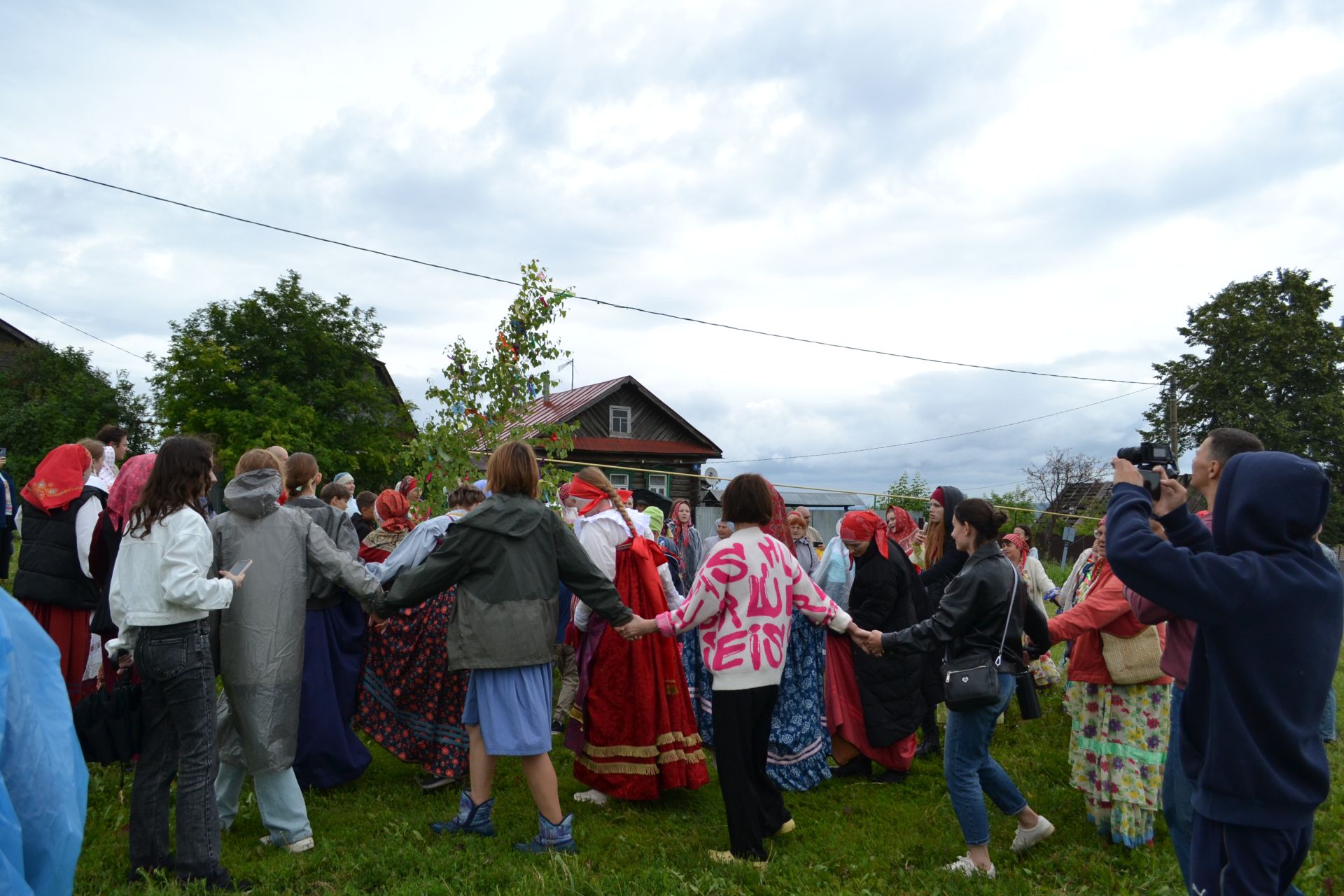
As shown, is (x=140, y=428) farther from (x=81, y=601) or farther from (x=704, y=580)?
(x=704, y=580)

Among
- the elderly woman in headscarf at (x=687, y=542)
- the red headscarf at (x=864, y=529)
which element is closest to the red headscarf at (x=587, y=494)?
the red headscarf at (x=864, y=529)

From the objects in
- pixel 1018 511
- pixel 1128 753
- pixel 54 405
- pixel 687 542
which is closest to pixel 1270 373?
pixel 1018 511

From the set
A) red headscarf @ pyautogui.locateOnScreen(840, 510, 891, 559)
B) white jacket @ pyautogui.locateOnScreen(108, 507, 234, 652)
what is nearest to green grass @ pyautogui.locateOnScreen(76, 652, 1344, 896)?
white jacket @ pyautogui.locateOnScreen(108, 507, 234, 652)

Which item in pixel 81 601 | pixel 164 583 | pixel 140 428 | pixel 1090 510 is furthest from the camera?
pixel 140 428

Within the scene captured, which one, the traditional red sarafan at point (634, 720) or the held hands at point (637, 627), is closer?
the held hands at point (637, 627)

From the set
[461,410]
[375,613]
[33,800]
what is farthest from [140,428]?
[33,800]

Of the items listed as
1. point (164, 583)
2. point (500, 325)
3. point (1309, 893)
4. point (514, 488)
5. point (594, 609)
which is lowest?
point (1309, 893)

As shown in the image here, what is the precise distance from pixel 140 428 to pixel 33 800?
1591 inches

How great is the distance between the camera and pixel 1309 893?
13.9 feet

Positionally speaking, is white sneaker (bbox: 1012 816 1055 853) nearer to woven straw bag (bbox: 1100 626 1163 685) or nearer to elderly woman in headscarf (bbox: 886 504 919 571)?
woven straw bag (bbox: 1100 626 1163 685)

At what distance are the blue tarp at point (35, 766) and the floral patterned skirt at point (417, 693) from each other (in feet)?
10.7

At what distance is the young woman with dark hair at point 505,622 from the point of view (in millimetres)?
4262

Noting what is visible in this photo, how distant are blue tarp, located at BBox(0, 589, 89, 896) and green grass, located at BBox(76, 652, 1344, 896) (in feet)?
7.12

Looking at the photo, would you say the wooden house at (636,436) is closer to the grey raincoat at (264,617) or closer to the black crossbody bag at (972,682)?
the grey raincoat at (264,617)
